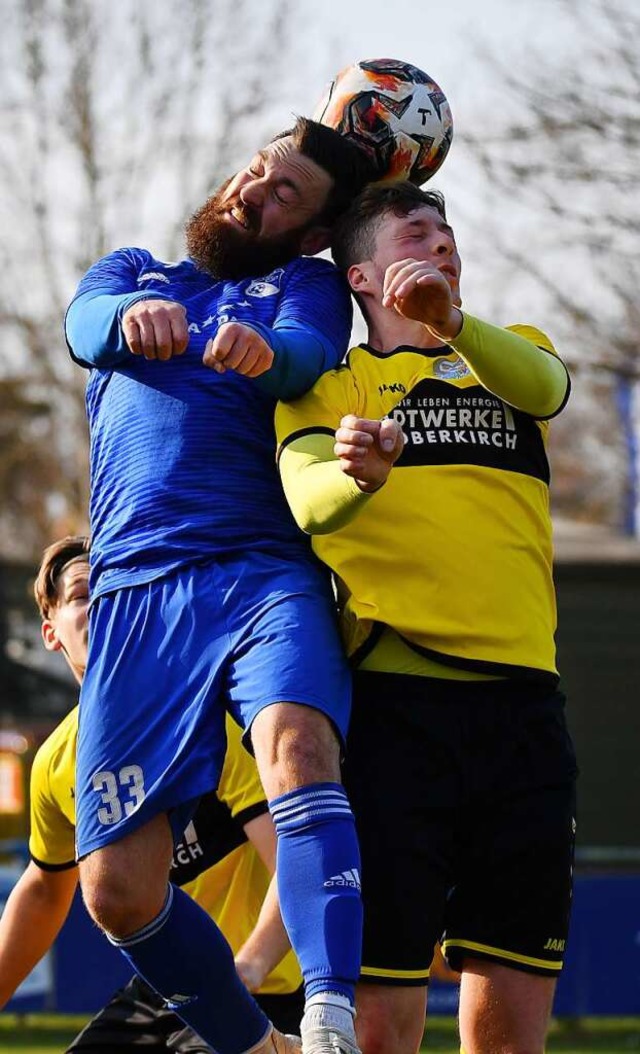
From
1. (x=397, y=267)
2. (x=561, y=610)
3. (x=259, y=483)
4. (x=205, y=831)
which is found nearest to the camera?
(x=397, y=267)

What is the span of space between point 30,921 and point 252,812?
0.73 meters

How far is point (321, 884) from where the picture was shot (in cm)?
344

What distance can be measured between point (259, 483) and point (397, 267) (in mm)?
620

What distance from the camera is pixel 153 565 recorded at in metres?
3.88

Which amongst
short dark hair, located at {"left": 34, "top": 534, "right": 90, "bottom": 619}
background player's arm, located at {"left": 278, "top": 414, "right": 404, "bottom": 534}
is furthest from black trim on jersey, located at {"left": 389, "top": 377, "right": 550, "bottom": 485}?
short dark hair, located at {"left": 34, "top": 534, "right": 90, "bottom": 619}

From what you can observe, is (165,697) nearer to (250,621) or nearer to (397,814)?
(250,621)

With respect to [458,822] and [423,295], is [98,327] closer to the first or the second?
[423,295]

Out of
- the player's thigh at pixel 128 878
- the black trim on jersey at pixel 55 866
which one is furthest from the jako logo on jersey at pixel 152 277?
the black trim on jersey at pixel 55 866

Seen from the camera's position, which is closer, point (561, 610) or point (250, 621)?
point (250, 621)

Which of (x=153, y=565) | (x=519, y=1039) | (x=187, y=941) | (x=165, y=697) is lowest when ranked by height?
(x=519, y=1039)

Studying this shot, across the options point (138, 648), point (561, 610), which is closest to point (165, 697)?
point (138, 648)

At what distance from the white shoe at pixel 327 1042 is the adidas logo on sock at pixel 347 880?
0.96 ft

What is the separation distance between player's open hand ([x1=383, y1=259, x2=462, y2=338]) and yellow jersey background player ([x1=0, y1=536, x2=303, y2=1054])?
1379 mm

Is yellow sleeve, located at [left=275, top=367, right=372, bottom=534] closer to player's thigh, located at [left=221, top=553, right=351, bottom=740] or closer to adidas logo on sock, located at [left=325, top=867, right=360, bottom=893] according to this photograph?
player's thigh, located at [left=221, top=553, right=351, bottom=740]
